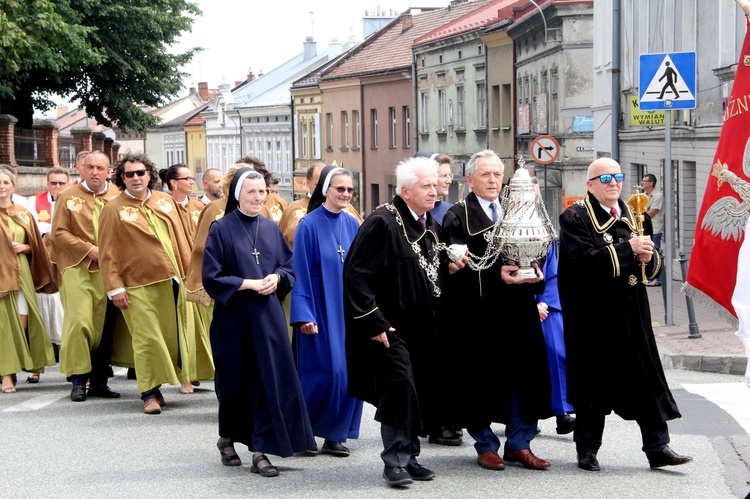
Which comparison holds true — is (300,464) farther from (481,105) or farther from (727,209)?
(481,105)

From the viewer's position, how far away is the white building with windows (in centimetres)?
7769

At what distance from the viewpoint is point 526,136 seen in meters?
42.4

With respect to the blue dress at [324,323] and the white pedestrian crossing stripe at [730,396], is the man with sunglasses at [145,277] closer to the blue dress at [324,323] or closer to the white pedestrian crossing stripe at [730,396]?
the blue dress at [324,323]

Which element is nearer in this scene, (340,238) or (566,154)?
(340,238)

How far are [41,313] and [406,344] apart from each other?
654 centimetres

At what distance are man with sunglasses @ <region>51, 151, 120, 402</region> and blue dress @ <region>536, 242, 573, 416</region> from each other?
4.19 meters

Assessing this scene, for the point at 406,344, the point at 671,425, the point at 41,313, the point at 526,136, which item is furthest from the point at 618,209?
the point at 526,136

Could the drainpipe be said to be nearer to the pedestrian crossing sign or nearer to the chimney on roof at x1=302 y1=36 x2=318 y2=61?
the pedestrian crossing sign

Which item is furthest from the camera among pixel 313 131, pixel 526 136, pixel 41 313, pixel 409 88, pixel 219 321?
pixel 313 131

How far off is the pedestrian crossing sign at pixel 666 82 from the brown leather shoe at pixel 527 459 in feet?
25.7

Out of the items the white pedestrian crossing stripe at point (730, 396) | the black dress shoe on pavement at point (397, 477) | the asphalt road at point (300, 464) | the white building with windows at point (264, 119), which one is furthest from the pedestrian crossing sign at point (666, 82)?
the white building with windows at point (264, 119)

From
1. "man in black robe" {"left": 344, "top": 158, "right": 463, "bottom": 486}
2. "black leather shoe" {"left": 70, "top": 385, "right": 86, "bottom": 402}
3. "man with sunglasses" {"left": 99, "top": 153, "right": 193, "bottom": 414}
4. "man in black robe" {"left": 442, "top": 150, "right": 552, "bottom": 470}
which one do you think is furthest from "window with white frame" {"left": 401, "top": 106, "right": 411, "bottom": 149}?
"man in black robe" {"left": 344, "top": 158, "right": 463, "bottom": 486}

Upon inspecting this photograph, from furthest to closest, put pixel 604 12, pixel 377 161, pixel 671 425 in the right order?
pixel 377 161, pixel 604 12, pixel 671 425

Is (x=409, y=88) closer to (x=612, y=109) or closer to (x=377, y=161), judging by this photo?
(x=377, y=161)
